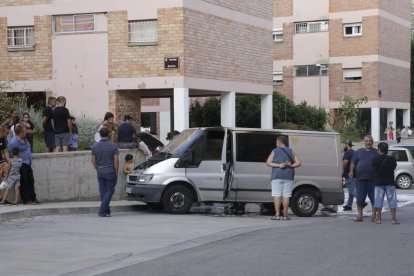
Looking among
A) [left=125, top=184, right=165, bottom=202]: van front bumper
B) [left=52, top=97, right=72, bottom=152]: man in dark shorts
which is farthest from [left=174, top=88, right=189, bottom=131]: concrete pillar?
[left=125, top=184, right=165, bottom=202]: van front bumper

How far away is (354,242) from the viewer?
40.4ft

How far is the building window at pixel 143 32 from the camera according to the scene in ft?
93.9

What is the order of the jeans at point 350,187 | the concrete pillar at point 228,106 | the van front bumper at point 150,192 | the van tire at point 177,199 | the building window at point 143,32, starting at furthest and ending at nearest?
the concrete pillar at point 228,106
the building window at point 143,32
the jeans at point 350,187
the van tire at point 177,199
the van front bumper at point 150,192

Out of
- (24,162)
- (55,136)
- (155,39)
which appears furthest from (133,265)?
(155,39)

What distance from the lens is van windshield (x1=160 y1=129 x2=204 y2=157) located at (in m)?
16.9

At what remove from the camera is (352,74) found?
2026 inches

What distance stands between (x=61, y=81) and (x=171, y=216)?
587 inches

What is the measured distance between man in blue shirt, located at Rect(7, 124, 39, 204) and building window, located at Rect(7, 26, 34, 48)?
14.3m

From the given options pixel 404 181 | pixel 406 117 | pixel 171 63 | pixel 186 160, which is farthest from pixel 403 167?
pixel 406 117

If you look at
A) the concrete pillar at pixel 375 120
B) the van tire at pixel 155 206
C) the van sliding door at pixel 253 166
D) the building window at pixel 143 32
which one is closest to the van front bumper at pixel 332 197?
the van sliding door at pixel 253 166

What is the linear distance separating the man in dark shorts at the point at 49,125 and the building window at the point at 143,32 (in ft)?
33.8

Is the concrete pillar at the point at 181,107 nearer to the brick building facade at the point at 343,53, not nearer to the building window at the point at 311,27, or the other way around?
the brick building facade at the point at 343,53

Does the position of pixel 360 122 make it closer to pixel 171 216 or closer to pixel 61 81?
pixel 61 81

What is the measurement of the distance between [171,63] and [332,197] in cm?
1217
